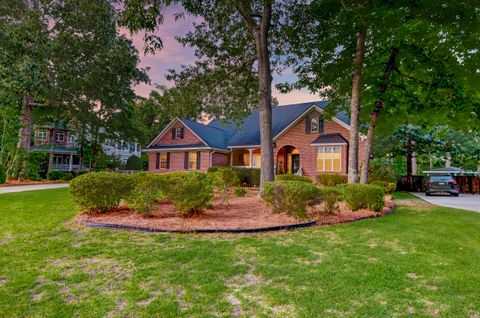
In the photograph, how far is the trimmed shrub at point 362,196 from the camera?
8743mm

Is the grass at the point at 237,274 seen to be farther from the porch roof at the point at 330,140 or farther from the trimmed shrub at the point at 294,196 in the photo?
the porch roof at the point at 330,140

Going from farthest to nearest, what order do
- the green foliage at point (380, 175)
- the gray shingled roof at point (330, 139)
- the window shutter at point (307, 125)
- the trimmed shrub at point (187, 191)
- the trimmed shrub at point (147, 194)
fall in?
the window shutter at point (307, 125) → the gray shingled roof at point (330, 139) → the green foliage at point (380, 175) → the trimmed shrub at point (147, 194) → the trimmed shrub at point (187, 191)

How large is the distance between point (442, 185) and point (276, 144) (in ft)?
39.2

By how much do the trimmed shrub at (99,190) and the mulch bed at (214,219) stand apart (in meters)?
0.30

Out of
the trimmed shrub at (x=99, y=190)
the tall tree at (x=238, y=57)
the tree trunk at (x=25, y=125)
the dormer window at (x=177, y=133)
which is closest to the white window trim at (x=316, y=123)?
the tall tree at (x=238, y=57)

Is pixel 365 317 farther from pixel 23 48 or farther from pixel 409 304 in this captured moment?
pixel 23 48

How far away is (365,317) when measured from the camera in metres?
2.79

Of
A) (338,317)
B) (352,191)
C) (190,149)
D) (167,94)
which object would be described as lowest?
(338,317)

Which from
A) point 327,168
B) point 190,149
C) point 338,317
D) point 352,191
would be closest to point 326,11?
point 352,191

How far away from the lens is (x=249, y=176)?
20.6 m

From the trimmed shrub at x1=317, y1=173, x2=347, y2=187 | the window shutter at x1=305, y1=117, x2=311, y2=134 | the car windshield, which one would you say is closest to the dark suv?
the car windshield

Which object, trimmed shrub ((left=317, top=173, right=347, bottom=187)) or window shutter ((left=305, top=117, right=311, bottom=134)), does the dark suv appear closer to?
trimmed shrub ((left=317, top=173, right=347, bottom=187))

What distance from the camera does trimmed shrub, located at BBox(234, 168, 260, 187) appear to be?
20328mm

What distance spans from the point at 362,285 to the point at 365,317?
0.79 meters
